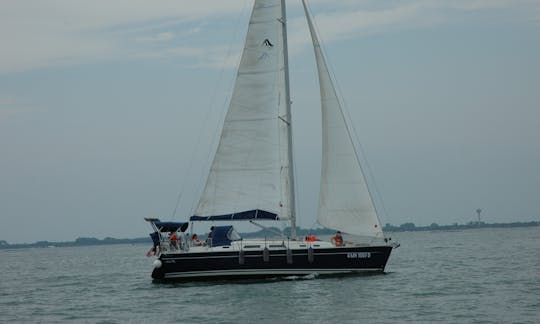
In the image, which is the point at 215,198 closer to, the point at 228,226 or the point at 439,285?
the point at 228,226

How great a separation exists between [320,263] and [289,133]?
5704 millimetres

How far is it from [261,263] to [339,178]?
16.6 ft

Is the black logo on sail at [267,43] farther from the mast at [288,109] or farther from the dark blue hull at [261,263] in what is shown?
the dark blue hull at [261,263]

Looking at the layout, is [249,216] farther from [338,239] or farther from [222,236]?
[338,239]

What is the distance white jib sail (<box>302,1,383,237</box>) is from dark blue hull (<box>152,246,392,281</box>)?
1224 millimetres

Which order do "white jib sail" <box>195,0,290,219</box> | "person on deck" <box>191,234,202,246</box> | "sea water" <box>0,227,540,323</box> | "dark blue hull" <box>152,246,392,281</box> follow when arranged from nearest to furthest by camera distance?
"sea water" <box>0,227,540,323</box> < "dark blue hull" <box>152,246,392,281</box> < "white jib sail" <box>195,0,290,219</box> < "person on deck" <box>191,234,202,246</box>

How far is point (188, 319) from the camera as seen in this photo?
28.5 meters

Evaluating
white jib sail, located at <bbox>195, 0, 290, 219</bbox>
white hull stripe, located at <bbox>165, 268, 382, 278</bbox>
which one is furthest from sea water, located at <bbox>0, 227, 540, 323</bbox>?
white jib sail, located at <bbox>195, 0, 290, 219</bbox>

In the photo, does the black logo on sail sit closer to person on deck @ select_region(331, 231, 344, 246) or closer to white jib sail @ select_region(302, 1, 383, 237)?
white jib sail @ select_region(302, 1, 383, 237)

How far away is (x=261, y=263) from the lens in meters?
36.2

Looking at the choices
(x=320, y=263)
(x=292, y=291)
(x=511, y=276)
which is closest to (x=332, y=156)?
(x=320, y=263)

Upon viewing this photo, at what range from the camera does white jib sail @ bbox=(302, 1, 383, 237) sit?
1470 inches

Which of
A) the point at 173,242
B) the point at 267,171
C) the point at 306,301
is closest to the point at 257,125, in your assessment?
the point at 267,171

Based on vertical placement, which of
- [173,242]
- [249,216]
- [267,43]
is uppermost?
Result: [267,43]
